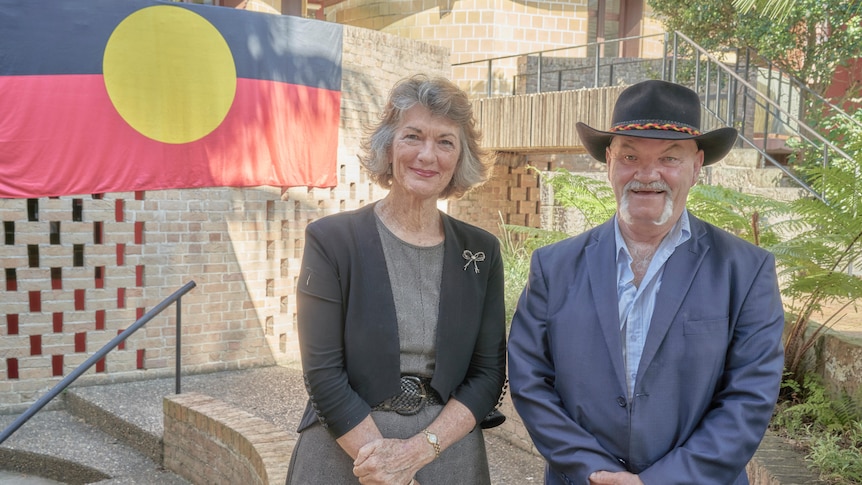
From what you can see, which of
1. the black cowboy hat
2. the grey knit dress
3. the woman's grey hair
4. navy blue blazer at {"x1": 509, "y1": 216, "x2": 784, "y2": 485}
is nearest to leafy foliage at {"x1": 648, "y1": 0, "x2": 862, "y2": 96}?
the black cowboy hat

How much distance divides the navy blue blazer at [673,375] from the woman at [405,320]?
21cm

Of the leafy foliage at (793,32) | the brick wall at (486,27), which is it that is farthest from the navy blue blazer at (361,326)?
the brick wall at (486,27)

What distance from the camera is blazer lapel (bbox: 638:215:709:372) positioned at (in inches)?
86.7

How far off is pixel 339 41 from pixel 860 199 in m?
5.76

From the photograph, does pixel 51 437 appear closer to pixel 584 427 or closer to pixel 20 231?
pixel 20 231

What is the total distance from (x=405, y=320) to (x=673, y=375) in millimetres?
745

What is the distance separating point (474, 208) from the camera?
13.4 metres

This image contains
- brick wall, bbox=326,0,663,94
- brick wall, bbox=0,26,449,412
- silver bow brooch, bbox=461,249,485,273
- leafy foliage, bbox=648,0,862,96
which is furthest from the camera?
brick wall, bbox=326,0,663,94

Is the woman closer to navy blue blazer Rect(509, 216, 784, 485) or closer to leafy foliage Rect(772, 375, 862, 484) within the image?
navy blue blazer Rect(509, 216, 784, 485)

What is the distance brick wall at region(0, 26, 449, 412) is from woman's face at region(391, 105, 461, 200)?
5.46 metres

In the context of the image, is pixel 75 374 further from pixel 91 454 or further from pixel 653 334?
pixel 653 334

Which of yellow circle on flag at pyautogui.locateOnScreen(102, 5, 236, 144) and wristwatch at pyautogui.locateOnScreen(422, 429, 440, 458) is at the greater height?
yellow circle on flag at pyautogui.locateOnScreen(102, 5, 236, 144)

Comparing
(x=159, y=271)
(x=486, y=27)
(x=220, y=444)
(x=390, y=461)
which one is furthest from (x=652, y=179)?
(x=486, y=27)

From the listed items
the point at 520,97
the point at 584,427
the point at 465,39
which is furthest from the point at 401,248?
the point at 465,39
